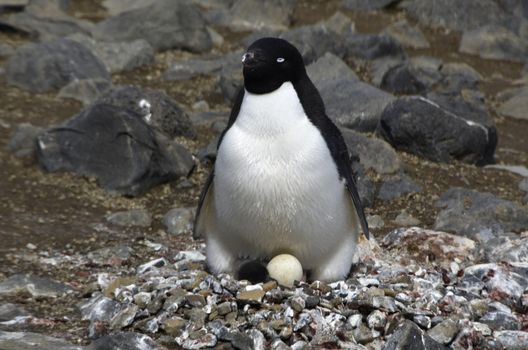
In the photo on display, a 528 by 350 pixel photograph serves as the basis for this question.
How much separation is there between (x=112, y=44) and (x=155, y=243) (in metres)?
6.21

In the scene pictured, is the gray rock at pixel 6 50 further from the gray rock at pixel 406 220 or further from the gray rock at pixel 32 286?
the gray rock at pixel 32 286

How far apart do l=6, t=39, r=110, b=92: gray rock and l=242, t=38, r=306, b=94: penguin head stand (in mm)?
6011

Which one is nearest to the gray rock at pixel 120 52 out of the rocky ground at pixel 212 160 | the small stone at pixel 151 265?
the rocky ground at pixel 212 160

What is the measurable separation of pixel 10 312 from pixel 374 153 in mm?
4390

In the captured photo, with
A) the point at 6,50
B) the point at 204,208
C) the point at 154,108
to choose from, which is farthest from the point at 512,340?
the point at 6,50

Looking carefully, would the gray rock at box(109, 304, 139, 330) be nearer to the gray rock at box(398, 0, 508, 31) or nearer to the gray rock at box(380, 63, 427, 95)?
the gray rock at box(380, 63, 427, 95)

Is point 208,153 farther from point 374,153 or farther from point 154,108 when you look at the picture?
point 374,153

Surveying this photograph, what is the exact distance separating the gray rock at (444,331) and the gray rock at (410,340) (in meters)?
0.09

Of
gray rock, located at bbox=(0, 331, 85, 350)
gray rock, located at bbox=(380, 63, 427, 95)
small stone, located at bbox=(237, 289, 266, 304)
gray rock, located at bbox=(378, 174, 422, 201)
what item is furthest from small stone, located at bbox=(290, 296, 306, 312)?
gray rock, located at bbox=(380, 63, 427, 95)

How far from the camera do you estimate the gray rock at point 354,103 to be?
10.2 metres

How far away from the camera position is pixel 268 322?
5.21 meters

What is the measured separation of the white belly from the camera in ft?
17.9

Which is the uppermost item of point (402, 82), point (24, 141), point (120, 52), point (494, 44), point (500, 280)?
point (500, 280)

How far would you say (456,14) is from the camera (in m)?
16.4
